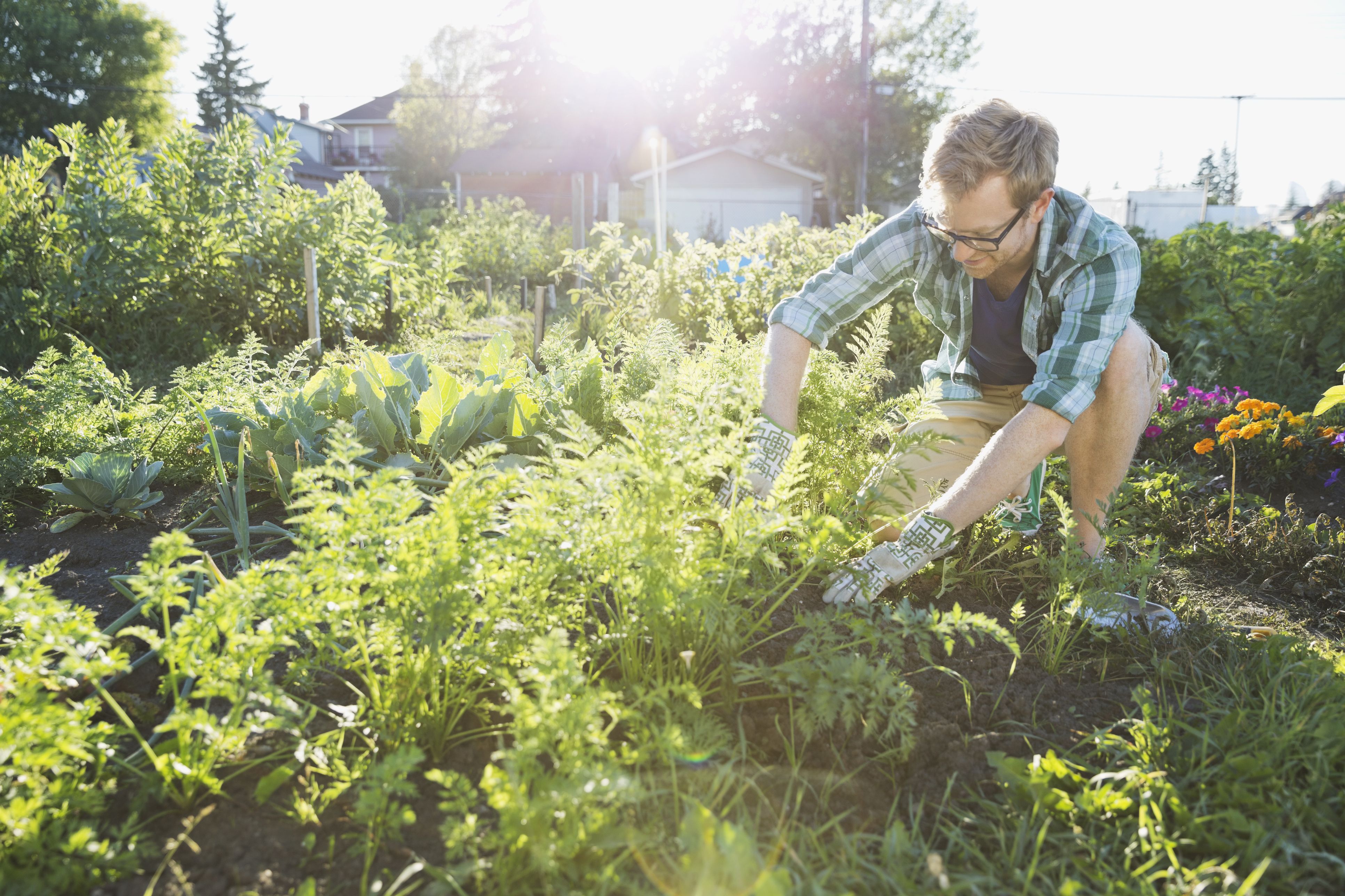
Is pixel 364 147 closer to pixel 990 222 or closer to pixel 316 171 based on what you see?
pixel 316 171

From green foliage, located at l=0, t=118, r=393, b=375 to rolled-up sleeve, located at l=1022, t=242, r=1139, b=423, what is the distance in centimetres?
490

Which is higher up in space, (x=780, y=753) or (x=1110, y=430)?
(x=1110, y=430)

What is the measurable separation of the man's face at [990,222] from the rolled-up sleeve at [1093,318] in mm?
192

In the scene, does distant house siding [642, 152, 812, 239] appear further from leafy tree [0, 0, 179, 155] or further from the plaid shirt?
the plaid shirt

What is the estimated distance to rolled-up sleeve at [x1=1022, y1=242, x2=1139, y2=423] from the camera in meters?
2.04

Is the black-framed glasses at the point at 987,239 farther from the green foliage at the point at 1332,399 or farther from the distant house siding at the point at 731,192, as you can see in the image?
the distant house siding at the point at 731,192

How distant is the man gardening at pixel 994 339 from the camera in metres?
1.84

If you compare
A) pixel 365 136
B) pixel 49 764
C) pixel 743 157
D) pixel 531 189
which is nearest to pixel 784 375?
pixel 49 764

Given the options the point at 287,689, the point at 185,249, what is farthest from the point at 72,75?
the point at 287,689

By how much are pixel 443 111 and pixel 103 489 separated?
41383mm

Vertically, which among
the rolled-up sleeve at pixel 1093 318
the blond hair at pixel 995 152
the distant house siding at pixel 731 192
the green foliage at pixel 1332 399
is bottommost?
the green foliage at pixel 1332 399

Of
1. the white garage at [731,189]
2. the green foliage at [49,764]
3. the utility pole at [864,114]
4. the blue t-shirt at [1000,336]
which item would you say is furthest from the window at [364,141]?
the green foliage at [49,764]

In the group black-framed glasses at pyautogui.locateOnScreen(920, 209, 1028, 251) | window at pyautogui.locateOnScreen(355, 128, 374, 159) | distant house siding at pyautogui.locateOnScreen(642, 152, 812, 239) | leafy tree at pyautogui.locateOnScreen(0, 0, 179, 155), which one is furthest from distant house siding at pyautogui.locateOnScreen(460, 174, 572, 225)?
black-framed glasses at pyautogui.locateOnScreen(920, 209, 1028, 251)

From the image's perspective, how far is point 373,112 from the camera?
48.0 meters
